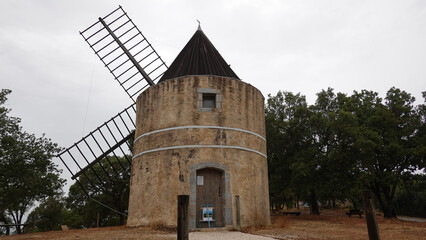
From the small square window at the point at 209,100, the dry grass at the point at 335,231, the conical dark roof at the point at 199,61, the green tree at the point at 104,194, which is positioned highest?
the conical dark roof at the point at 199,61

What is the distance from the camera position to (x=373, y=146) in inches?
819

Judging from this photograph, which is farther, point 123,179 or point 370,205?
point 123,179

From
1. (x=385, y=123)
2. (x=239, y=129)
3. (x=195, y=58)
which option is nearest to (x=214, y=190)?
(x=239, y=129)

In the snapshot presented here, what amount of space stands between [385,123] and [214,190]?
1596cm

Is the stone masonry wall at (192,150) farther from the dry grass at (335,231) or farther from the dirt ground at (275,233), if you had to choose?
the dry grass at (335,231)

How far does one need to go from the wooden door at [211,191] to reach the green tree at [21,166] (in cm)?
1247

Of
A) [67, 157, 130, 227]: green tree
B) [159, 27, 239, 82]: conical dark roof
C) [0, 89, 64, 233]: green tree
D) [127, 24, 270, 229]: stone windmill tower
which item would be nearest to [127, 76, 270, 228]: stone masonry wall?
[127, 24, 270, 229]: stone windmill tower

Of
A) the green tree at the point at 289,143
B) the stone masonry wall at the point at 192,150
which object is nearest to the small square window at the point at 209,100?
the stone masonry wall at the point at 192,150

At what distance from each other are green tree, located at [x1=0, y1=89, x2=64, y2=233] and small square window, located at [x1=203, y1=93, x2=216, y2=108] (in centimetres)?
1285

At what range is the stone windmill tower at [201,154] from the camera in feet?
44.1

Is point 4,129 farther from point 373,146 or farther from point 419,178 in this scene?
point 419,178

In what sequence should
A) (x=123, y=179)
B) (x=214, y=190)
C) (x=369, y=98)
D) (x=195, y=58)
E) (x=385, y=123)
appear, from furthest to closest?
(x=123, y=179), (x=369, y=98), (x=385, y=123), (x=195, y=58), (x=214, y=190)

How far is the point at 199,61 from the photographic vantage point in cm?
1719

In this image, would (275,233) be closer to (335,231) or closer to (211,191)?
(335,231)
